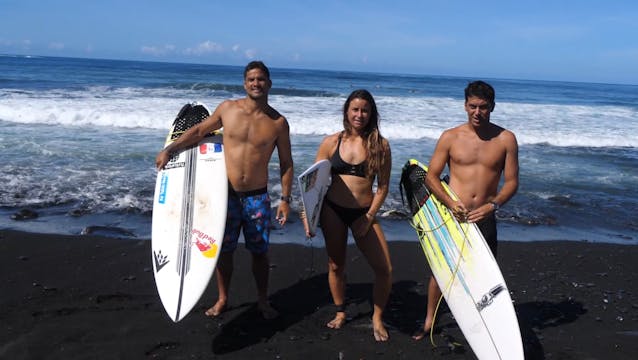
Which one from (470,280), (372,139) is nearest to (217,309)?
(372,139)

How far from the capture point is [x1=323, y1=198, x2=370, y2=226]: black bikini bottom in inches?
134

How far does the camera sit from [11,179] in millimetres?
6914

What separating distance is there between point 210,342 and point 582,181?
797 cm

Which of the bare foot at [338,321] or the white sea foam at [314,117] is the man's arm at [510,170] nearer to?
the bare foot at [338,321]

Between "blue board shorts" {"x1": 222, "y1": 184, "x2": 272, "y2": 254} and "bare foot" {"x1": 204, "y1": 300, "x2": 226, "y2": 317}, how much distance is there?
1.58ft

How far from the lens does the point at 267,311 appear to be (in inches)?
150

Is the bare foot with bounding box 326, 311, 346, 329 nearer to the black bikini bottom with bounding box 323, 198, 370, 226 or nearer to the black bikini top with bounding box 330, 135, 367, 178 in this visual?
the black bikini bottom with bounding box 323, 198, 370, 226

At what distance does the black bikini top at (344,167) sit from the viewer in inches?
130

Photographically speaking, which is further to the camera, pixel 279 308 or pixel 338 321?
pixel 279 308

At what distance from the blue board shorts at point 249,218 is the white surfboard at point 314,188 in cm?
37

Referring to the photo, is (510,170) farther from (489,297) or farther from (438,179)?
(489,297)

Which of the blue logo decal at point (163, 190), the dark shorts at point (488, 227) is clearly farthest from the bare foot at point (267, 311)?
the dark shorts at point (488, 227)

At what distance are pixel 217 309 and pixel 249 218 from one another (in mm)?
812

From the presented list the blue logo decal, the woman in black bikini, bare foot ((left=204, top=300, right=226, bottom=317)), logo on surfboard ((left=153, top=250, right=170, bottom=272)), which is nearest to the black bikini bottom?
the woman in black bikini
